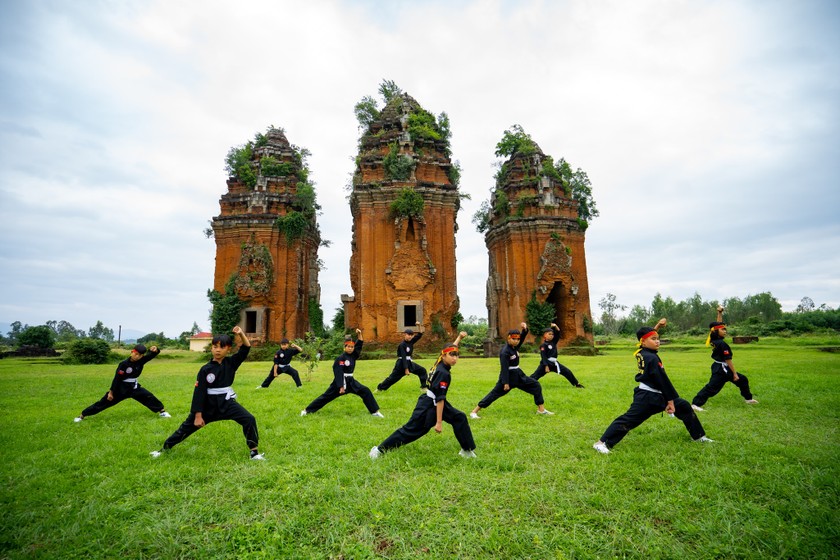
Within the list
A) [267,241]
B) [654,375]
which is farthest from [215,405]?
[267,241]

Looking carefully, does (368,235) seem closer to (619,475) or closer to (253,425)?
(253,425)

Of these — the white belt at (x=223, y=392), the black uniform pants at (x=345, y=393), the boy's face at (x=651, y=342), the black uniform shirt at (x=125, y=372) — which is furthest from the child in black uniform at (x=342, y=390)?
the boy's face at (x=651, y=342)

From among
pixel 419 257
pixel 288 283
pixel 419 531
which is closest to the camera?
pixel 419 531

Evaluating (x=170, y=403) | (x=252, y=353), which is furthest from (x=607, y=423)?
(x=252, y=353)

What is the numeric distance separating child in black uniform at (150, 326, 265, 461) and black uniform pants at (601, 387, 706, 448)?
14.5 ft

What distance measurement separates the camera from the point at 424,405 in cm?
503

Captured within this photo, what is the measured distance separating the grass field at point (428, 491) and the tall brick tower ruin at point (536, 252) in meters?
19.0

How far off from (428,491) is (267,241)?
Result: 24.5m

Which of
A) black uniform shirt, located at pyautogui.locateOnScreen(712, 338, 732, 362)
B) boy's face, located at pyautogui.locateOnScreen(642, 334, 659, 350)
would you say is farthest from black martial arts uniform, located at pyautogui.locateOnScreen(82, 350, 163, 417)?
black uniform shirt, located at pyautogui.locateOnScreen(712, 338, 732, 362)

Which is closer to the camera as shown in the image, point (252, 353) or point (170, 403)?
point (170, 403)

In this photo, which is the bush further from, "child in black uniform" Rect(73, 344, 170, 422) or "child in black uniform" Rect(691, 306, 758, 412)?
"child in black uniform" Rect(691, 306, 758, 412)

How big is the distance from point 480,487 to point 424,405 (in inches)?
50.0

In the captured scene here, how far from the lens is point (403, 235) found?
904 inches

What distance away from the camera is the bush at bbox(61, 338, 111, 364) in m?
22.5
